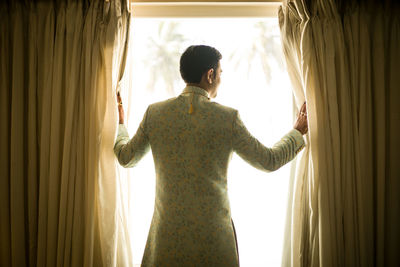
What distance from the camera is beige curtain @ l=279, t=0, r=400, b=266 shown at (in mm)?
1548

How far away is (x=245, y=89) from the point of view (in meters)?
1.79

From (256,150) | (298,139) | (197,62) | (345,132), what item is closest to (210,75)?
(197,62)

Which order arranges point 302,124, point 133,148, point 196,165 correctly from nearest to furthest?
point 196,165 < point 133,148 < point 302,124

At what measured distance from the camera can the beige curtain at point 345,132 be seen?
1.55 meters

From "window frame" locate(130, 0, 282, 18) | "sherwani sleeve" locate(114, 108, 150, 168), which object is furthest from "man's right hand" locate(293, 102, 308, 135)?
"sherwani sleeve" locate(114, 108, 150, 168)

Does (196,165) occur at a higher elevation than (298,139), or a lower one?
lower

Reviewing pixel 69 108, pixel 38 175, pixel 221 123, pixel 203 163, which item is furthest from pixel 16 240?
pixel 221 123

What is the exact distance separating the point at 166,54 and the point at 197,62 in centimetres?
50

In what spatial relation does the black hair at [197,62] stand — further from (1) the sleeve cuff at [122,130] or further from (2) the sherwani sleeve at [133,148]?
(1) the sleeve cuff at [122,130]

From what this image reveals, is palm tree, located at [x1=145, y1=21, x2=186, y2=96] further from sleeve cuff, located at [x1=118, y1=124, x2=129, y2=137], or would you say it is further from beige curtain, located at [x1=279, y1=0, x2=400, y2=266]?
beige curtain, located at [x1=279, y1=0, x2=400, y2=266]

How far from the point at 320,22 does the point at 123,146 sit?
1.14 meters

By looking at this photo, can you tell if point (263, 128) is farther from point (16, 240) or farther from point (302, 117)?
point (16, 240)

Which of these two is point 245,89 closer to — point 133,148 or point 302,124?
point 302,124

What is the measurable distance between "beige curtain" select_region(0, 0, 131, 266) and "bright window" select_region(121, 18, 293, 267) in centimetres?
22
